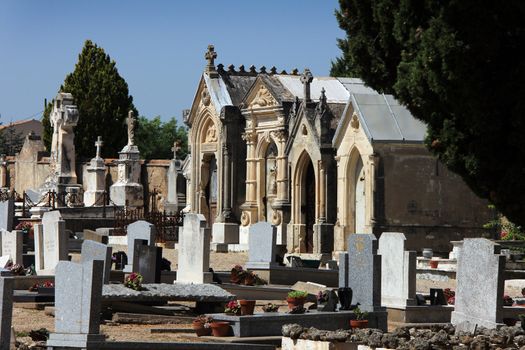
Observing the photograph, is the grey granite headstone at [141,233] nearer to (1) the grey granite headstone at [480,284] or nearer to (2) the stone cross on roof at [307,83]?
(1) the grey granite headstone at [480,284]

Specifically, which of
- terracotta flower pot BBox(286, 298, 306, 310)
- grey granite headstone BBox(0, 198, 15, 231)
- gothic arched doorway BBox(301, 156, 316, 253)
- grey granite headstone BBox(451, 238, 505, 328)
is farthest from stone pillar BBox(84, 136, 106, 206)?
grey granite headstone BBox(451, 238, 505, 328)

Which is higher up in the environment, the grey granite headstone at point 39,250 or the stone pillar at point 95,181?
the stone pillar at point 95,181

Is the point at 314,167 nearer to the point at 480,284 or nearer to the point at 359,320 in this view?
the point at 359,320

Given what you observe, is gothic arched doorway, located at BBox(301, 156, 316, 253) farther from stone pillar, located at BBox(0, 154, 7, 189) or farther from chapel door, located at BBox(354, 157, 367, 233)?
stone pillar, located at BBox(0, 154, 7, 189)

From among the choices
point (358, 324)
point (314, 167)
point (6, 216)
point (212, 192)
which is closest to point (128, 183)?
point (212, 192)

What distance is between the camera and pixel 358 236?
20719 mm

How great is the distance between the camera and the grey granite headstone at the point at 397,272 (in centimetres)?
2244

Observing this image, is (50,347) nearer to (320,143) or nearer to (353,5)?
(353,5)

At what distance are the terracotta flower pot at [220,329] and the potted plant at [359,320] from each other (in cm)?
191

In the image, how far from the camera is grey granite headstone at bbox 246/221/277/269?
2795cm

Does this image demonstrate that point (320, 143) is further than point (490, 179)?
Yes

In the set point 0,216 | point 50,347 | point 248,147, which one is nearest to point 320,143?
point 248,147

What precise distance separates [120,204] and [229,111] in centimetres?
1344

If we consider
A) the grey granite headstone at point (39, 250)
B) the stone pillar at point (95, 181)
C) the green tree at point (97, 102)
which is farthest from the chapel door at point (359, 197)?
the green tree at point (97, 102)
